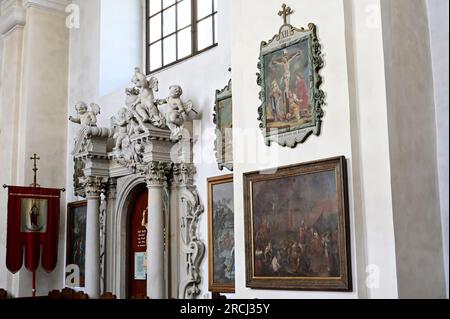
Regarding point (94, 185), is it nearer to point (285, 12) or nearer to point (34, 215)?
point (34, 215)

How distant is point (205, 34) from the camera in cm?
1018

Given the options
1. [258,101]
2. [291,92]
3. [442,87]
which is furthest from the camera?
[258,101]

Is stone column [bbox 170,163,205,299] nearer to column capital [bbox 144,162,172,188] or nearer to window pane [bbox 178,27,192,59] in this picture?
column capital [bbox 144,162,172,188]

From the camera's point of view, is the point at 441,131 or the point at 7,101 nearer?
the point at 441,131

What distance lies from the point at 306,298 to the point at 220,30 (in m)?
4.67

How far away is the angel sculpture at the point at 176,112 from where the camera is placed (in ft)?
29.8

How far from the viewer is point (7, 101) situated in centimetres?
1302

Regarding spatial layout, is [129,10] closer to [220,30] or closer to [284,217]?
[220,30]

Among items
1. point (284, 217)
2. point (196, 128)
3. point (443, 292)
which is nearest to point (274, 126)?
point (284, 217)

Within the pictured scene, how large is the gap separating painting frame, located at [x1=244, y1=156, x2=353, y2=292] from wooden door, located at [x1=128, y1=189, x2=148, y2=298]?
13.7ft

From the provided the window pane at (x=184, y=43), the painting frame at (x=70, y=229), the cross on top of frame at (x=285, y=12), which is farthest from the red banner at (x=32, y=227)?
the cross on top of frame at (x=285, y=12)

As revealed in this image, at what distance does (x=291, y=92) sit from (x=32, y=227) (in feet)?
22.6

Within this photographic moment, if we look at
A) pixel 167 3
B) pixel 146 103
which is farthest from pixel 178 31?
pixel 146 103

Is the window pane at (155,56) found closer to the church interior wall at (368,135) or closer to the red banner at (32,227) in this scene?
the church interior wall at (368,135)
